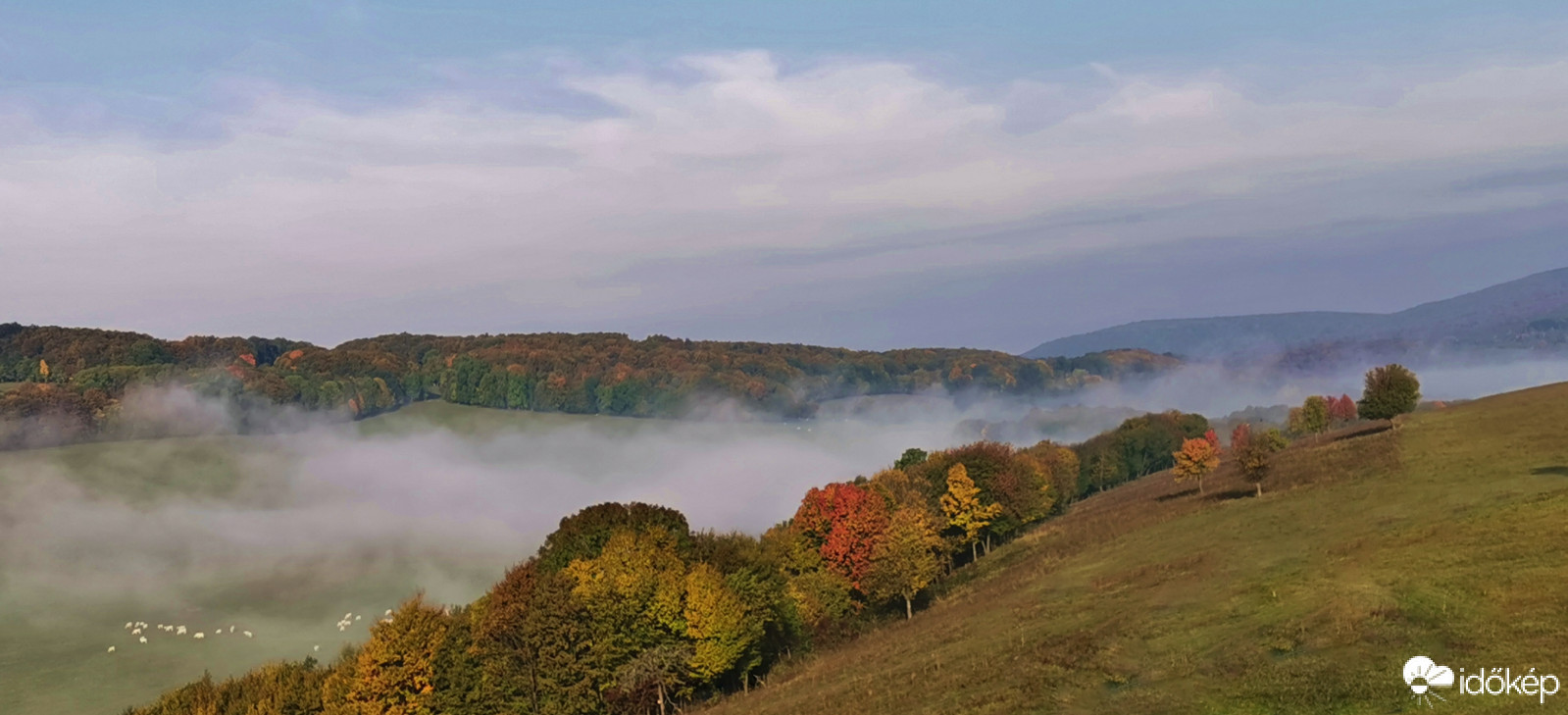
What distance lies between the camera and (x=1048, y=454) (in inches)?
6112

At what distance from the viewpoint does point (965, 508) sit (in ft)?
369

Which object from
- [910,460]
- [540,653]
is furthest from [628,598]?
[910,460]

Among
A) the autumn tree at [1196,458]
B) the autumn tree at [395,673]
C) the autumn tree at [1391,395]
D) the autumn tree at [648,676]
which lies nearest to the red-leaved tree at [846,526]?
the autumn tree at [648,676]

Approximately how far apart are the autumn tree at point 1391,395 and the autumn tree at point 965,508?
4555cm

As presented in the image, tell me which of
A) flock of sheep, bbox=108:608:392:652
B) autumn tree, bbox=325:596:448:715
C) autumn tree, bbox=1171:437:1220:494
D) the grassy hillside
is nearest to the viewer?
the grassy hillside

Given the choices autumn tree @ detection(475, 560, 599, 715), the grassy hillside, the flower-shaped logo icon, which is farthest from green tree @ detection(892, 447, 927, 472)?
the flower-shaped logo icon

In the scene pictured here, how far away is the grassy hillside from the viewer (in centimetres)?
3484

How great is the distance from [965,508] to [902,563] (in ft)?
107

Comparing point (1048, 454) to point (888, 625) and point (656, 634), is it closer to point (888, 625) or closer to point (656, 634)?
point (888, 625)

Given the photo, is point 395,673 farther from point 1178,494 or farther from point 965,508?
point 1178,494

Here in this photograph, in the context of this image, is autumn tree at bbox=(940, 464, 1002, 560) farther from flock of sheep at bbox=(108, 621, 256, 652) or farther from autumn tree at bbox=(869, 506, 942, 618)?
flock of sheep at bbox=(108, 621, 256, 652)

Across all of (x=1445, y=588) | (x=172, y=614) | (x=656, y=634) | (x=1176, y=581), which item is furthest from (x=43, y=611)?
(x=1445, y=588)

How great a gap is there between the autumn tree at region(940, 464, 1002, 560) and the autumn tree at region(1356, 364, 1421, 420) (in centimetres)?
4555

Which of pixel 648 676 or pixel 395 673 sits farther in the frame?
pixel 648 676
